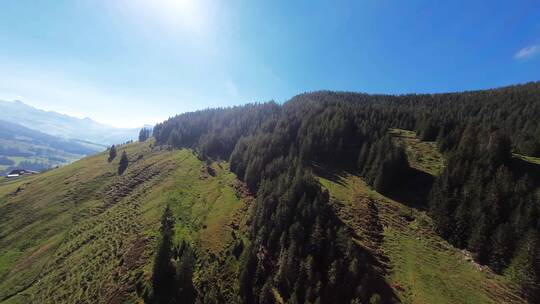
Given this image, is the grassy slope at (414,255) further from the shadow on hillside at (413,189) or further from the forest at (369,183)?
the shadow on hillside at (413,189)

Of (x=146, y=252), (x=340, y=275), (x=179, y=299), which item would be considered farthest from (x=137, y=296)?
(x=340, y=275)

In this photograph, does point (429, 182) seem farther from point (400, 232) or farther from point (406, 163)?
point (400, 232)

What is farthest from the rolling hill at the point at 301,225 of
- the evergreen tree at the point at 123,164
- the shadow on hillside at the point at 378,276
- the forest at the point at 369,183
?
the evergreen tree at the point at 123,164

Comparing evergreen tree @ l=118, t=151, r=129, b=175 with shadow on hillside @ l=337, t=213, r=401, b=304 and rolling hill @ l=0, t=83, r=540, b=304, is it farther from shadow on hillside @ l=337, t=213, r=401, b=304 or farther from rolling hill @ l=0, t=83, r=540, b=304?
shadow on hillside @ l=337, t=213, r=401, b=304

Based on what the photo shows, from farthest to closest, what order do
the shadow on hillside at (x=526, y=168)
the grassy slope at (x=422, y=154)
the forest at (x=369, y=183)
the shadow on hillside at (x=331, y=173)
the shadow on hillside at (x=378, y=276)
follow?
the shadow on hillside at (x=331, y=173)
the grassy slope at (x=422, y=154)
the shadow on hillside at (x=526, y=168)
the forest at (x=369, y=183)
the shadow on hillside at (x=378, y=276)

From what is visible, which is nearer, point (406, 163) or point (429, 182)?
point (429, 182)

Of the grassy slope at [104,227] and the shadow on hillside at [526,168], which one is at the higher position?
the shadow on hillside at [526,168]
